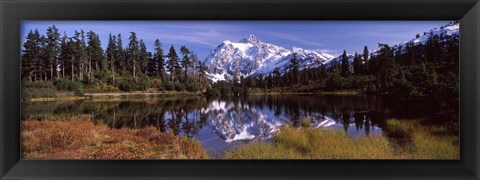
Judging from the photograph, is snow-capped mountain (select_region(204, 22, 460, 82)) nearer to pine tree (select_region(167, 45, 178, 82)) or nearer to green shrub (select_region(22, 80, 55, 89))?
pine tree (select_region(167, 45, 178, 82))

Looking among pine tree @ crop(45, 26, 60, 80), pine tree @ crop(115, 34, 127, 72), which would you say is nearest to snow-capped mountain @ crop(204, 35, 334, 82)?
pine tree @ crop(115, 34, 127, 72)

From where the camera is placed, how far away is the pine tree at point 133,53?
2.89m

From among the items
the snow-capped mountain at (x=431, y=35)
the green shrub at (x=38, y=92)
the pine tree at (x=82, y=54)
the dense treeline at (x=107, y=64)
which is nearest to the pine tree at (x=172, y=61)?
the dense treeline at (x=107, y=64)

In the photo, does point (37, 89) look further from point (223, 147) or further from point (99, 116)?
point (223, 147)

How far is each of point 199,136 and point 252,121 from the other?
50 cm

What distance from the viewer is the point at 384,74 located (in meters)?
3.06

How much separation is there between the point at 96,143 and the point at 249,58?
1.55 m

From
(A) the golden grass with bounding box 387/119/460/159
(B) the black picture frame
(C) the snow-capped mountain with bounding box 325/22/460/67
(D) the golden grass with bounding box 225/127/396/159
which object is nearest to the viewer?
(B) the black picture frame

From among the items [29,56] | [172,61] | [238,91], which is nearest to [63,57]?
[29,56]

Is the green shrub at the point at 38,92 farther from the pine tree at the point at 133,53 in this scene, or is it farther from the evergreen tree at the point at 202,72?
the evergreen tree at the point at 202,72

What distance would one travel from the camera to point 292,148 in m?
2.86

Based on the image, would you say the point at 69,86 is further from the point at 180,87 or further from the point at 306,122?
the point at 306,122

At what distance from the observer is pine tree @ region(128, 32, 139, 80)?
9.50ft
